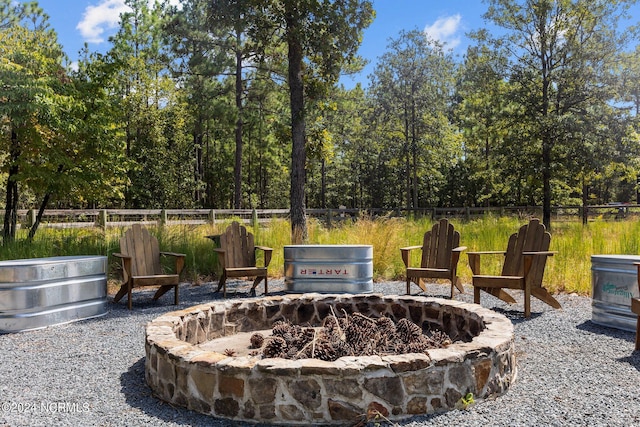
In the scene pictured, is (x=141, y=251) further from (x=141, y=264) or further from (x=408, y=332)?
(x=408, y=332)

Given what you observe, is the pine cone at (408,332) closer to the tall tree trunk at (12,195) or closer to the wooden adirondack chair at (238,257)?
the wooden adirondack chair at (238,257)

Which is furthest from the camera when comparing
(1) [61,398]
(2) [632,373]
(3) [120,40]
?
(3) [120,40]

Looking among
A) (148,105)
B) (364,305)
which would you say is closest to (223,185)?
(148,105)

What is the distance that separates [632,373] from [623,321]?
1444mm

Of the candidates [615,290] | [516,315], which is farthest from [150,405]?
[615,290]

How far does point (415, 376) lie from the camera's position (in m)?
2.62

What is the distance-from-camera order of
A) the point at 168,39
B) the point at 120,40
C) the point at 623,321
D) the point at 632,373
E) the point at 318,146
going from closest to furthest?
the point at 632,373
the point at 623,321
the point at 318,146
the point at 168,39
the point at 120,40

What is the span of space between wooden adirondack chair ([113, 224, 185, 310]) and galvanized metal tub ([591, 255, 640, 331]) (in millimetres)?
4412

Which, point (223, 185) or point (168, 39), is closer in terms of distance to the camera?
point (168, 39)

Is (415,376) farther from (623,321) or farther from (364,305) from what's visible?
(623,321)

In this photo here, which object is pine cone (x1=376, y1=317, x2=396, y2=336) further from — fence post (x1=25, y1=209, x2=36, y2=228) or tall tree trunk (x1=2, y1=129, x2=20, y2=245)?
fence post (x1=25, y1=209, x2=36, y2=228)

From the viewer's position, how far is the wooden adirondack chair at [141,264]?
5.54 metres

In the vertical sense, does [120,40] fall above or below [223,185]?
above

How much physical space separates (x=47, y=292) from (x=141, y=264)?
1.24 m
